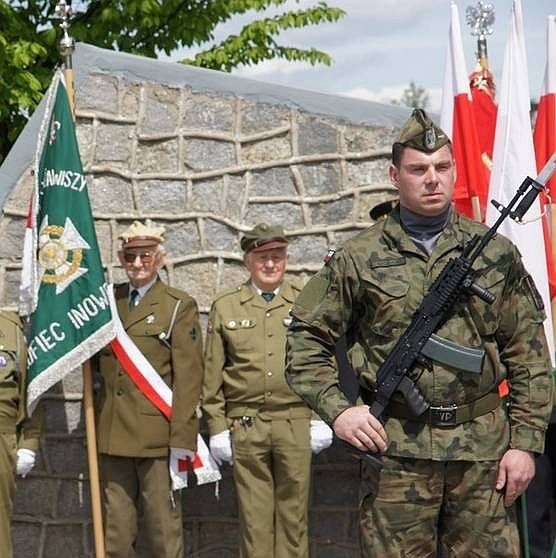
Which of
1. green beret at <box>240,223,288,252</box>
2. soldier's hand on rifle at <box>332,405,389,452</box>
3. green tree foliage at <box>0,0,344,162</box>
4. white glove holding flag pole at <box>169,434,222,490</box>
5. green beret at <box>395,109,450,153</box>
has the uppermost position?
green tree foliage at <box>0,0,344,162</box>

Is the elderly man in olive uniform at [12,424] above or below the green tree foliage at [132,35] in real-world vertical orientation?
below

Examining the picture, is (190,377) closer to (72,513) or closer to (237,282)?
(237,282)

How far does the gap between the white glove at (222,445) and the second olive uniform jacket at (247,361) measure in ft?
0.08

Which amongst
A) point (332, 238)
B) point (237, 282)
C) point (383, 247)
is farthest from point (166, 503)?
point (383, 247)

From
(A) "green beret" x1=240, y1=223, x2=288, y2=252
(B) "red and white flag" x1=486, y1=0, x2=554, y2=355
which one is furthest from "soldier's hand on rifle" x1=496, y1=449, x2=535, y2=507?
(A) "green beret" x1=240, y1=223, x2=288, y2=252

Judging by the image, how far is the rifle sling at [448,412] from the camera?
338 cm

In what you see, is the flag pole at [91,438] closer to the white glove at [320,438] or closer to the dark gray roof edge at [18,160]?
the dark gray roof edge at [18,160]

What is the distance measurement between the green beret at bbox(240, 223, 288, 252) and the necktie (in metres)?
0.54

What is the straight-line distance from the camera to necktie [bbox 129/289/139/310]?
5.52 meters

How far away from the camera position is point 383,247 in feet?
11.4

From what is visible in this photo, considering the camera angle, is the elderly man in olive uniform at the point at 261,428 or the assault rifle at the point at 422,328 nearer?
the assault rifle at the point at 422,328

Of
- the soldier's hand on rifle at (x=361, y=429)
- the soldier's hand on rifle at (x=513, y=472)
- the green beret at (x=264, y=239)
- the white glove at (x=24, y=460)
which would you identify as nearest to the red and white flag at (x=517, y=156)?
the green beret at (x=264, y=239)

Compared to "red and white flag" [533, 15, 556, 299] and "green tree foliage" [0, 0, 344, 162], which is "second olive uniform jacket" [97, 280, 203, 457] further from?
"green tree foliage" [0, 0, 344, 162]

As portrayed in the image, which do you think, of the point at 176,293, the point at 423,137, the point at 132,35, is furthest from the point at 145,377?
the point at 132,35
